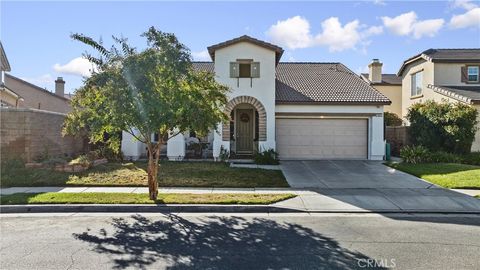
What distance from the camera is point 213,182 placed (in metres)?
11.6

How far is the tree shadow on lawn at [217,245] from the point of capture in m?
5.06

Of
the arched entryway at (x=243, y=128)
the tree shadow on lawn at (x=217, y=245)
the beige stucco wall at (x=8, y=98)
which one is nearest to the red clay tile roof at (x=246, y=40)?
the arched entryway at (x=243, y=128)

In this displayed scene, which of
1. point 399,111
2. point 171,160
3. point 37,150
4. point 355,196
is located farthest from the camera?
point 399,111

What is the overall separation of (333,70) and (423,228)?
16607 mm

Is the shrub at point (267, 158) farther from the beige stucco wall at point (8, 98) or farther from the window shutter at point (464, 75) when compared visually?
the beige stucco wall at point (8, 98)

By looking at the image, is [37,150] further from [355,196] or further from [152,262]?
[355,196]

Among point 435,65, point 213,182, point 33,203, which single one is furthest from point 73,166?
point 435,65

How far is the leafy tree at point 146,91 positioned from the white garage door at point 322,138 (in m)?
9.90

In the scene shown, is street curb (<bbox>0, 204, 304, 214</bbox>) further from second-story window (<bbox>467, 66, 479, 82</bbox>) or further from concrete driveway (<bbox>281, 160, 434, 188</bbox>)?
second-story window (<bbox>467, 66, 479, 82</bbox>)

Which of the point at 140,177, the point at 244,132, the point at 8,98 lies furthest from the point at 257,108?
the point at 8,98

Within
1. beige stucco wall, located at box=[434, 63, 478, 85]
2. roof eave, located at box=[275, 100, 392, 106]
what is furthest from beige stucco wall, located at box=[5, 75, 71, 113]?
beige stucco wall, located at box=[434, 63, 478, 85]

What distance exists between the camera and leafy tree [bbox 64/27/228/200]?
8008mm

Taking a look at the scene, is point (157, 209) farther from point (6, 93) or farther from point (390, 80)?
point (390, 80)

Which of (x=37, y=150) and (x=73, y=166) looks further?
(x=37, y=150)
